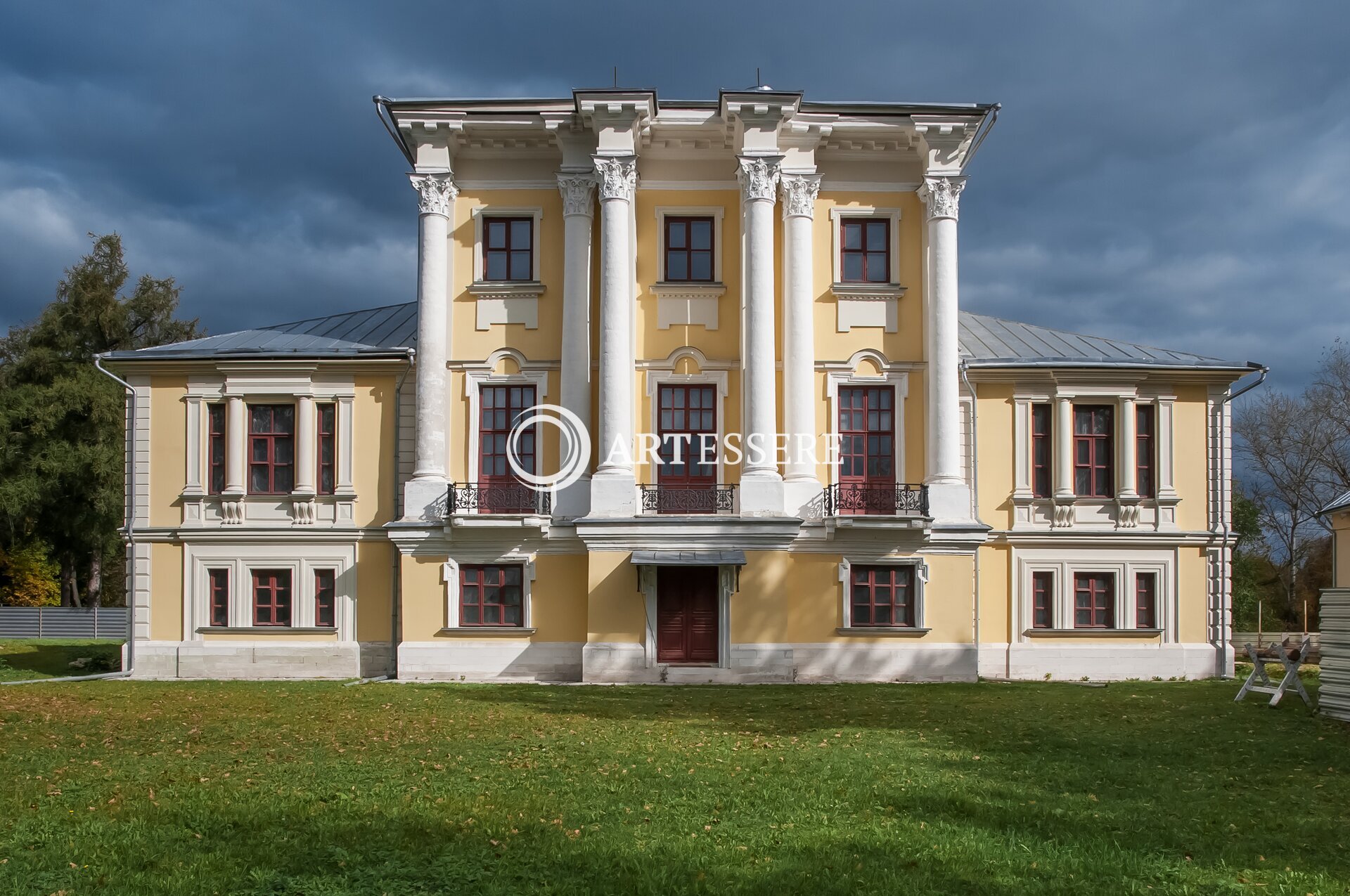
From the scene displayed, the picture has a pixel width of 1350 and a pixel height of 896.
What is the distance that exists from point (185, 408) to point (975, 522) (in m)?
17.3

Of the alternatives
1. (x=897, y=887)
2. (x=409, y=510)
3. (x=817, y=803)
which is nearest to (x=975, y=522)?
(x=409, y=510)

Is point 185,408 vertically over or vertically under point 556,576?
over

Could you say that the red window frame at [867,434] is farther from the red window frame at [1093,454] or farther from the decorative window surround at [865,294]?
the red window frame at [1093,454]

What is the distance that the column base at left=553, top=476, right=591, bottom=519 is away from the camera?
75.2 feet

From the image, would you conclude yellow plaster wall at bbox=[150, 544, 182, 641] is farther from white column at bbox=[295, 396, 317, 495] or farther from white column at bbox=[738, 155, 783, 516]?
white column at bbox=[738, 155, 783, 516]

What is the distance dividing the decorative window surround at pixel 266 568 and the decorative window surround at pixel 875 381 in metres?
10.8

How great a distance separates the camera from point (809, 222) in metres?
23.3

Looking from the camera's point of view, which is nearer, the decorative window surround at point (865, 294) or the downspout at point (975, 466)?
the decorative window surround at point (865, 294)

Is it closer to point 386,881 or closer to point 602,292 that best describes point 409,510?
point 602,292

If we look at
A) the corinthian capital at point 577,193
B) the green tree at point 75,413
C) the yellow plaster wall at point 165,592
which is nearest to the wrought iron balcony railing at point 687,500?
the corinthian capital at point 577,193

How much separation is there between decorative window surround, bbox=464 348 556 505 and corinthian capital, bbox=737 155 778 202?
5.64 metres

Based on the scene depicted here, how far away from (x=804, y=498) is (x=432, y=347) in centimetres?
843

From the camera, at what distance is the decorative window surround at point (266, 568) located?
2380cm

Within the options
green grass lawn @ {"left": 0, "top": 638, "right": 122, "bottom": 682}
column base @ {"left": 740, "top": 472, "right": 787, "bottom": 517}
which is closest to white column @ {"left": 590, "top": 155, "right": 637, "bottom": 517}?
column base @ {"left": 740, "top": 472, "right": 787, "bottom": 517}
